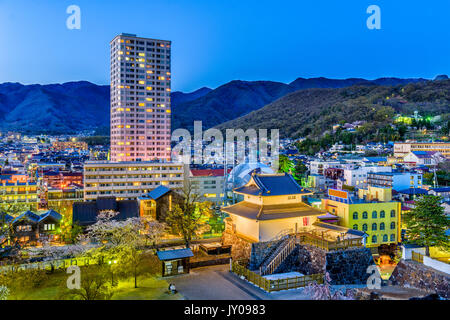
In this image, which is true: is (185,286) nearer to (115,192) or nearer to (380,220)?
(380,220)

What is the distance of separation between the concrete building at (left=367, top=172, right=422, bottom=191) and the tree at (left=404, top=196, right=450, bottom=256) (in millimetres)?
29796

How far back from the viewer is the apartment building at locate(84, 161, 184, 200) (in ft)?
157

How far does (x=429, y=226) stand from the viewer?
78.7ft

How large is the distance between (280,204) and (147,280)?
30.7ft

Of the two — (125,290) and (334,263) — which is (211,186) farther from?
(125,290)

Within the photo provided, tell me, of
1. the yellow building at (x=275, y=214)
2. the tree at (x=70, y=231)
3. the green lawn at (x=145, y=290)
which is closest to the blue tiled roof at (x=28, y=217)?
the tree at (x=70, y=231)

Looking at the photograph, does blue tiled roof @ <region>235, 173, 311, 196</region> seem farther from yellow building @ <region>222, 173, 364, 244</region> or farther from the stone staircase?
the stone staircase

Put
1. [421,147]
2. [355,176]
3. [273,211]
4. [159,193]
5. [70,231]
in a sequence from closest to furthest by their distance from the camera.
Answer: [273,211], [70,231], [159,193], [355,176], [421,147]

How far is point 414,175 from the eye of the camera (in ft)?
183

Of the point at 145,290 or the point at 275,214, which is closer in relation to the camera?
the point at 145,290

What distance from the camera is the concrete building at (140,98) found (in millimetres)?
89375

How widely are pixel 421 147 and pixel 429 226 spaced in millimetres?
75704

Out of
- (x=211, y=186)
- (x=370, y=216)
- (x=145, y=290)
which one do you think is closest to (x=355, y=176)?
(x=211, y=186)
